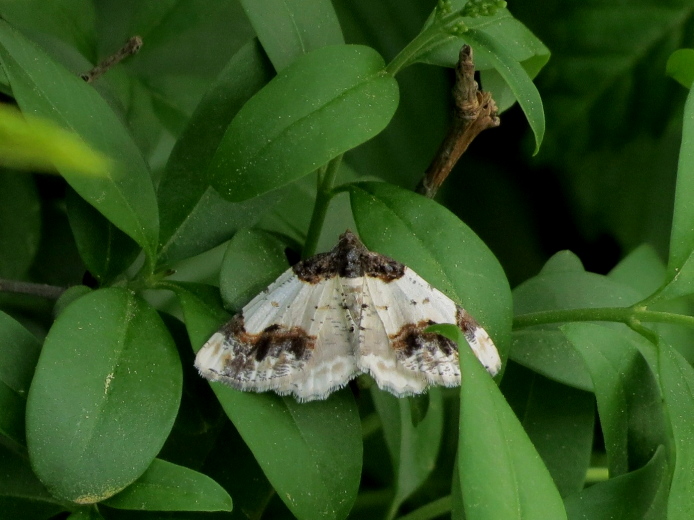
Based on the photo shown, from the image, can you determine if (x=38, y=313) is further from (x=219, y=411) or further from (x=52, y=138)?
(x=52, y=138)

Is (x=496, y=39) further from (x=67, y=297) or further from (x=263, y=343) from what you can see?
(x=67, y=297)

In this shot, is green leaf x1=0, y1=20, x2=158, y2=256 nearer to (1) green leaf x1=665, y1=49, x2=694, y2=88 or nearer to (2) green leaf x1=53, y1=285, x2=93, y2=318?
(2) green leaf x1=53, y1=285, x2=93, y2=318

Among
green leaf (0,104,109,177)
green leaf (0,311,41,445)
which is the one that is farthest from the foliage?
green leaf (0,104,109,177)

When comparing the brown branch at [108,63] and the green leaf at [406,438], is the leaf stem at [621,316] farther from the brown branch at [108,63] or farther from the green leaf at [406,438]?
the brown branch at [108,63]

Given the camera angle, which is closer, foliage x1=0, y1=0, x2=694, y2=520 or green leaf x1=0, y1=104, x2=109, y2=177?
green leaf x1=0, y1=104, x2=109, y2=177

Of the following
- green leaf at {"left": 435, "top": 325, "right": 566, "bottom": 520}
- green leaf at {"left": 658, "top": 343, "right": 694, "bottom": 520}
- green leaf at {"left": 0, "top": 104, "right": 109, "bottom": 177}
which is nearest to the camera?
green leaf at {"left": 0, "top": 104, "right": 109, "bottom": 177}

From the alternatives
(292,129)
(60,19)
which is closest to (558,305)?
(292,129)

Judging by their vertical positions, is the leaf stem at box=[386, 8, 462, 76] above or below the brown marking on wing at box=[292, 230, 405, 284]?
above
